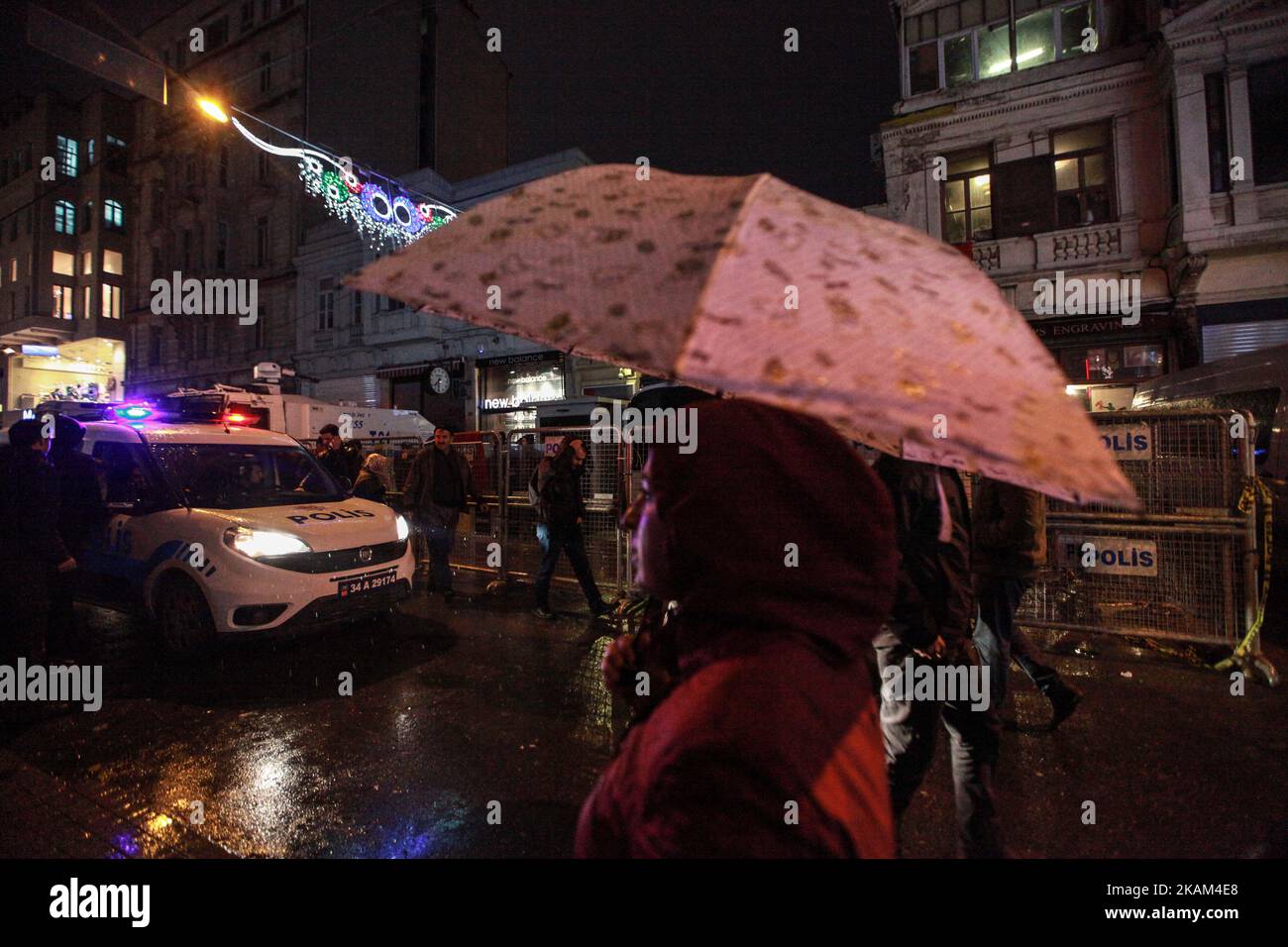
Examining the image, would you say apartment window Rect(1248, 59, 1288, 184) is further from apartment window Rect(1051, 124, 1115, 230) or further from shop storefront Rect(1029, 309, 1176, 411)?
shop storefront Rect(1029, 309, 1176, 411)

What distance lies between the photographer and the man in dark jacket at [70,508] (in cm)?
543

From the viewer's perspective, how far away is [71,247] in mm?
36344

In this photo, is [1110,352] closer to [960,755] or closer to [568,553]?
[568,553]

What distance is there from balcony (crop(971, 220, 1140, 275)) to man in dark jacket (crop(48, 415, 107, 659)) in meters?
15.7

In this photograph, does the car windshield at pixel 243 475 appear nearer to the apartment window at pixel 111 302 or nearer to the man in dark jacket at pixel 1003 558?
the man in dark jacket at pixel 1003 558

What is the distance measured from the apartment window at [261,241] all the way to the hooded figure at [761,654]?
3542cm

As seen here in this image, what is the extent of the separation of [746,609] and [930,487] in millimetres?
1828

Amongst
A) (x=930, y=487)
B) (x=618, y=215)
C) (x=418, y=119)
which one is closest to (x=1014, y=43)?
(x=930, y=487)

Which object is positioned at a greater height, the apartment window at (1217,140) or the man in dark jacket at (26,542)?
the apartment window at (1217,140)

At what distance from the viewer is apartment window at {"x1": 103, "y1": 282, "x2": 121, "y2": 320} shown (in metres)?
35.2

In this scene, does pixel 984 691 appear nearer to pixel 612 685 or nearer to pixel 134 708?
pixel 612 685

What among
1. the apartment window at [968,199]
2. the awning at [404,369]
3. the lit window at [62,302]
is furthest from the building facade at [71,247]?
the apartment window at [968,199]

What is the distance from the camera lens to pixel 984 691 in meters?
2.50

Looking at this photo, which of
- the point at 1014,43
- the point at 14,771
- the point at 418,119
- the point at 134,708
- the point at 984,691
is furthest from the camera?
the point at 418,119
